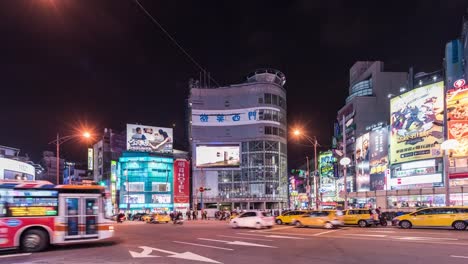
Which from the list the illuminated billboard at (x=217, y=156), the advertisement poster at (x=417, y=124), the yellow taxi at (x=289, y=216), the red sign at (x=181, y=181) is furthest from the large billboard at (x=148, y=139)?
the yellow taxi at (x=289, y=216)

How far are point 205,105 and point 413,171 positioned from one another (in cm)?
4955

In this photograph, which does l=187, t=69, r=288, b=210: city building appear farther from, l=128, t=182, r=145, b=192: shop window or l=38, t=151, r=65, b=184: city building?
l=38, t=151, r=65, b=184: city building

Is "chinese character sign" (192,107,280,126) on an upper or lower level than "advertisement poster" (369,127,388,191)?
upper

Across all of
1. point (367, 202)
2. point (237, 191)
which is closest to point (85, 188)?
point (367, 202)

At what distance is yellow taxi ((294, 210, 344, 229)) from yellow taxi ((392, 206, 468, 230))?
4.20 metres

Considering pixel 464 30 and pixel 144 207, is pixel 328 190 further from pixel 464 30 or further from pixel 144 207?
Result: pixel 464 30

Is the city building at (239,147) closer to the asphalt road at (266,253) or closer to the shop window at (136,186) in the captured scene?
the shop window at (136,186)

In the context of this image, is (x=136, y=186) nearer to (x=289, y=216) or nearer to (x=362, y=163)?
(x=362, y=163)

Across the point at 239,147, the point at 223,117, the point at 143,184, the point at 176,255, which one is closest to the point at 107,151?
the point at 143,184

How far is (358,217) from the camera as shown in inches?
1206

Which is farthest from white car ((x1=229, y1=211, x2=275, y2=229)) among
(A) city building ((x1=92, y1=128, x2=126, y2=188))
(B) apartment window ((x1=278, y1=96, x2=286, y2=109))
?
(A) city building ((x1=92, y1=128, x2=126, y2=188))

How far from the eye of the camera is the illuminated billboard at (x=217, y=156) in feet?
309

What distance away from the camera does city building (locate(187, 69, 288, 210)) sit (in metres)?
94.1

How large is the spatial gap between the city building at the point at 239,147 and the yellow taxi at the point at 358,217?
6231cm
